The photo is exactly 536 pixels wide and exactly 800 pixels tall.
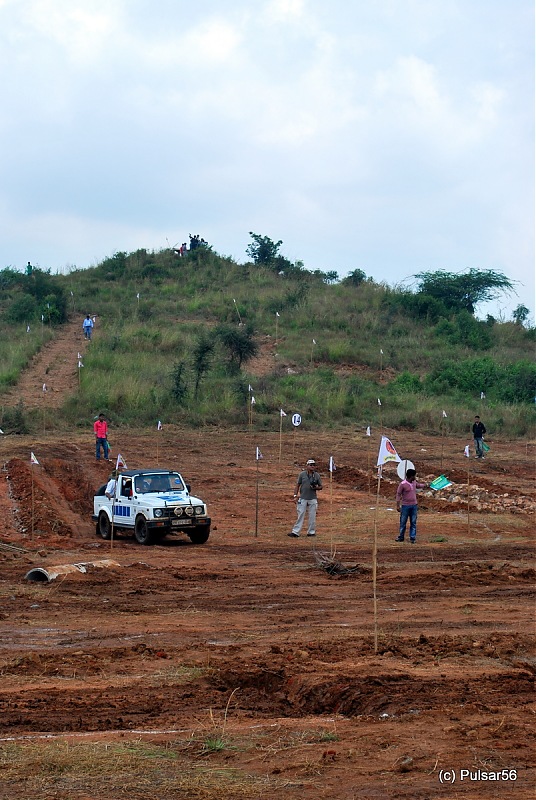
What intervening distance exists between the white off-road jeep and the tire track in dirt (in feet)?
65.4

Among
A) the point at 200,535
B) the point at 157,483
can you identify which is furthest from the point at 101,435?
the point at 200,535

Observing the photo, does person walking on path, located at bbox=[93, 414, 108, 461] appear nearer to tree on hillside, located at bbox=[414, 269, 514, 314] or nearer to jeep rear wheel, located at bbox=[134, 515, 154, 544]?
jeep rear wheel, located at bbox=[134, 515, 154, 544]

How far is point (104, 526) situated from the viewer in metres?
21.8

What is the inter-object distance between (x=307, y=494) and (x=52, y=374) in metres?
27.9

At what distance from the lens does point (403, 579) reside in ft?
51.6

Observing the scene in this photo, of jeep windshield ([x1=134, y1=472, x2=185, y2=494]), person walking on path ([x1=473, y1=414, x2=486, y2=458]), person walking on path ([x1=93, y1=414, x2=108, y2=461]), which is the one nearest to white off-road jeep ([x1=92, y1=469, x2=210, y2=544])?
jeep windshield ([x1=134, y1=472, x2=185, y2=494])

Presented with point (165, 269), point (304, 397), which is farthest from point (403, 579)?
point (165, 269)

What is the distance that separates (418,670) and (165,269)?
63.7 meters

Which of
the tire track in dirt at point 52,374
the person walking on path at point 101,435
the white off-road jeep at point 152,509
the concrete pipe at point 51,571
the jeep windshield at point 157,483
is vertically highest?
the tire track in dirt at point 52,374

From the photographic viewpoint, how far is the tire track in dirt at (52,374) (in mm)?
41969

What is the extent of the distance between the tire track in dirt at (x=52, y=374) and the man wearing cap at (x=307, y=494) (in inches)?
861

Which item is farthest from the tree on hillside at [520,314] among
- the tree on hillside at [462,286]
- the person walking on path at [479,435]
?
the person walking on path at [479,435]

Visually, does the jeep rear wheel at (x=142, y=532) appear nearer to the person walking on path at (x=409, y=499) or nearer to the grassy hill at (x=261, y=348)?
the person walking on path at (x=409, y=499)

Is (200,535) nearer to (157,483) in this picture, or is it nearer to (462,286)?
(157,483)
